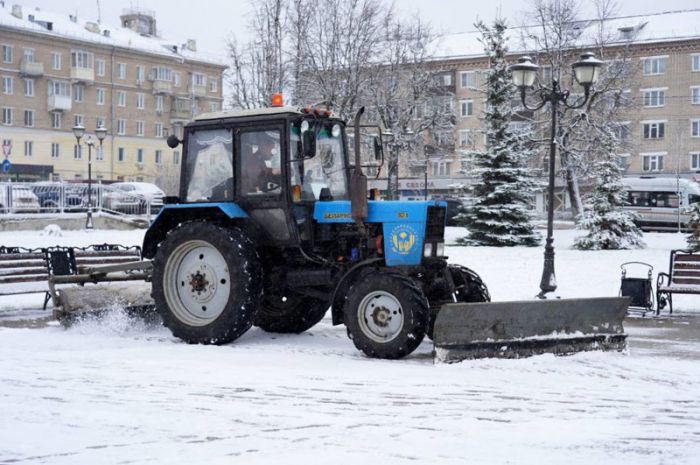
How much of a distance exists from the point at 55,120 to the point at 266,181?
61462mm

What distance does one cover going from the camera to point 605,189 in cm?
2605

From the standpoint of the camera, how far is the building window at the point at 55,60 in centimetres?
6731

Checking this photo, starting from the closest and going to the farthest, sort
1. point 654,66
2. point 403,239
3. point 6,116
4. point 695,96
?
point 403,239, point 695,96, point 654,66, point 6,116

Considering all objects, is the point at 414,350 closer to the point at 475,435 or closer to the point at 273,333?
the point at 273,333

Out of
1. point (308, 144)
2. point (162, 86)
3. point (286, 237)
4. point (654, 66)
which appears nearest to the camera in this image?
point (308, 144)

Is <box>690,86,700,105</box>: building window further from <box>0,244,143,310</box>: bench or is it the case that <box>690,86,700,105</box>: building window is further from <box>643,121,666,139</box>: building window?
<box>0,244,143,310</box>: bench

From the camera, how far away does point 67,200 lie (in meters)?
32.9

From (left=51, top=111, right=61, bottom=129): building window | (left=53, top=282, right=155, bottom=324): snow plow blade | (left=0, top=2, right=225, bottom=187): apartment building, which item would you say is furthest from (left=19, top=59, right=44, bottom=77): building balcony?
(left=53, top=282, right=155, bottom=324): snow plow blade

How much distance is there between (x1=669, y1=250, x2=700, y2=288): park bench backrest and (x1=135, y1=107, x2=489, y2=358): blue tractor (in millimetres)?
4913

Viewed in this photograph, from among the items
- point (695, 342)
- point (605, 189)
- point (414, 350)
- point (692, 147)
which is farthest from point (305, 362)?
point (692, 147)

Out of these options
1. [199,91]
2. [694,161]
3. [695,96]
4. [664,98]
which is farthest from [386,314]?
[199,91]

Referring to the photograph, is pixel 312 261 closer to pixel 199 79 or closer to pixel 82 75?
pixel 82 75

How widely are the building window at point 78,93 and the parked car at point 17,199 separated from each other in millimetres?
39796

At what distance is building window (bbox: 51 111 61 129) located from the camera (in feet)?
224
